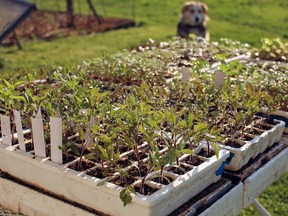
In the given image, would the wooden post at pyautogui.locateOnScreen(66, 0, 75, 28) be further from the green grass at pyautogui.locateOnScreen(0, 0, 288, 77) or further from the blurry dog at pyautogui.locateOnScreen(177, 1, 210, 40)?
the blurry dog at pyautogui.locateOnScreen(177, 1, 210, 40)

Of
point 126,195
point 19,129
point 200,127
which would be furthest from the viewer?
point 19,129

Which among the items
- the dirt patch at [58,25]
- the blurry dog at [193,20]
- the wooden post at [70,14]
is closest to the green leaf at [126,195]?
the blurry dog at [193,20]

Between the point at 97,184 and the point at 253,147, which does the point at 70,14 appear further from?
the point at 97,184

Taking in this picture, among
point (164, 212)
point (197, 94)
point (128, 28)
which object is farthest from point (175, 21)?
point (164, 212)

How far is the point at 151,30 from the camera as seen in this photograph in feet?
32.1

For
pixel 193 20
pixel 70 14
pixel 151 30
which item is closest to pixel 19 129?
pixel 193 20

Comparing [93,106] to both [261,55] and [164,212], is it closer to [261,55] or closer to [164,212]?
[164,212]

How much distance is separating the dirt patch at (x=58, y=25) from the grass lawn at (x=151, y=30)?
308 mm

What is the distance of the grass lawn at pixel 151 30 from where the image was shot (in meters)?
7.48

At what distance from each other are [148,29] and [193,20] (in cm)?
198

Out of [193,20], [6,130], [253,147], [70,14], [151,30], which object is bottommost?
[151,30]

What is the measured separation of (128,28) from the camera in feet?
32.5

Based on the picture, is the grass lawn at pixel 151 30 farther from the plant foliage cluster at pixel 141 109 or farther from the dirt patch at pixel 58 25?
the plant foliage cluster at pixel 141 109

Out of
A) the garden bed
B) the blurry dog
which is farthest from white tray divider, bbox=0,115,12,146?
the blurry dog
